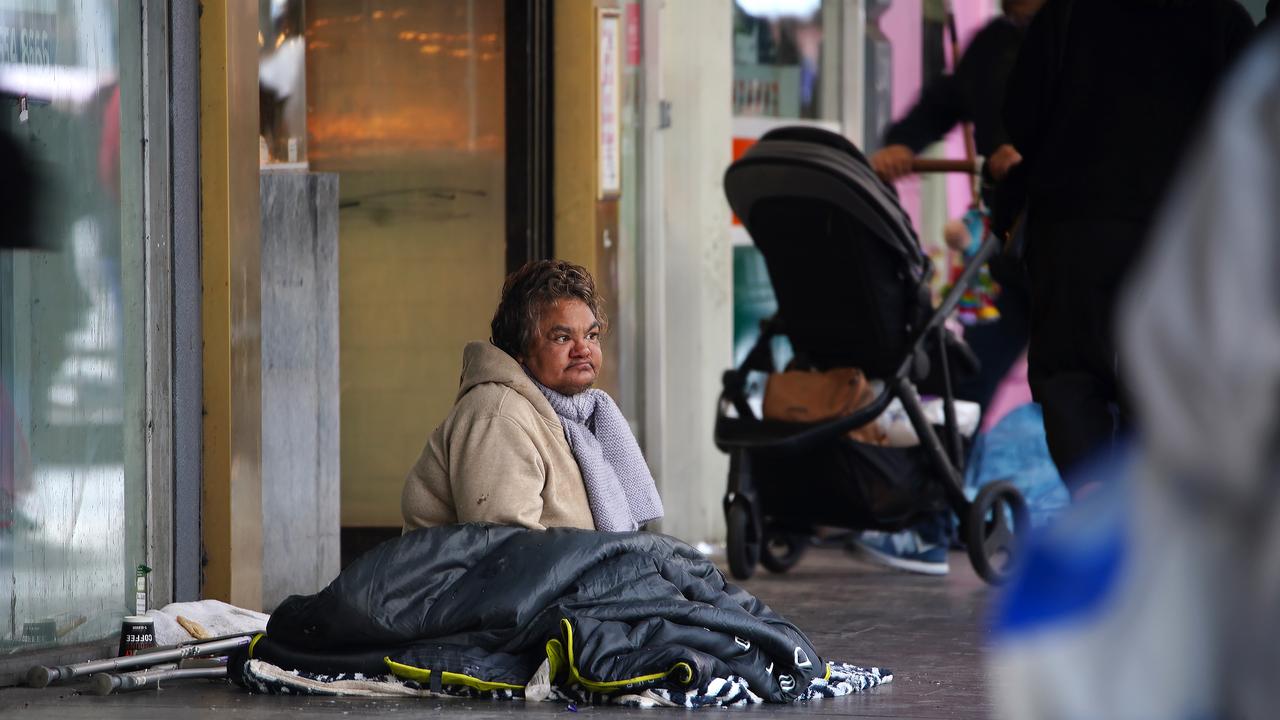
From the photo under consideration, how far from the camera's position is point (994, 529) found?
7164 mm

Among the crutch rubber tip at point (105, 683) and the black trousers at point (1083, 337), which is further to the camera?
the black trousers at point (1083, 337)

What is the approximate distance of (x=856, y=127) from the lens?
10.1 m

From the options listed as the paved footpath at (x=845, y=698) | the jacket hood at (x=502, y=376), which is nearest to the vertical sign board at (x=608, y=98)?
the paved footpath at (x=845, y=698)

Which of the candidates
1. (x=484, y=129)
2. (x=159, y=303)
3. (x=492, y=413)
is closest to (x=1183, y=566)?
(x=492, y=413)

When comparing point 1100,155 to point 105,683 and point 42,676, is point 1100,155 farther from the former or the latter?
point 42,676

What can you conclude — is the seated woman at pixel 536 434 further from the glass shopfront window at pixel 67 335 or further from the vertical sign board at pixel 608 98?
the vertical sign board at pixel 608 98

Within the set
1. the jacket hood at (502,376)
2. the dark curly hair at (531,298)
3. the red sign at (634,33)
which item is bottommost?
the jacket hood at (502,376)

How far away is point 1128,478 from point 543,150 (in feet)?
21.1

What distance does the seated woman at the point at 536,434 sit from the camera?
13.9 ft

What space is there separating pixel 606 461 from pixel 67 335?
4.87 ft

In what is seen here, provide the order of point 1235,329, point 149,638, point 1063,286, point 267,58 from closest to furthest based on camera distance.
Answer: point 1235,329, point 149,638, point 1063,286, point 267,58

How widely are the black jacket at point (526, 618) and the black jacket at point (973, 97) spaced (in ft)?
12.8

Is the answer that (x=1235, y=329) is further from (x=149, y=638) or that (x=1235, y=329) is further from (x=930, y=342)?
(x=930, y=342)

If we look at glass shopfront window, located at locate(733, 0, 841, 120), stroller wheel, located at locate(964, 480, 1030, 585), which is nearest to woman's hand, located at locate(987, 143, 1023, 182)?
stroller wheel, located at locate(964, 480, 1030, 585)
